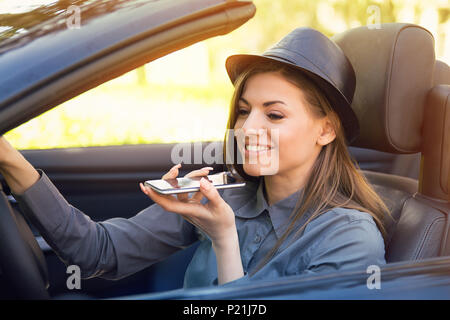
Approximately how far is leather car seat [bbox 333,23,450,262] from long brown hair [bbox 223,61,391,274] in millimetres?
115

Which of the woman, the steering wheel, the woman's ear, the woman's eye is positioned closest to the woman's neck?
the woman

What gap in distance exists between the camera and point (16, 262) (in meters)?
1.25

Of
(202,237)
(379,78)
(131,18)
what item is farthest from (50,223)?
(379,78)

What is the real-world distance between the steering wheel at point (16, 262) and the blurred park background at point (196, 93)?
1007 mm

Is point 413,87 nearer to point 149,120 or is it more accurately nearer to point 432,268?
point 432,268

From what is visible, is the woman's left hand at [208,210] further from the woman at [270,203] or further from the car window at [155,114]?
the car window at [155,114]

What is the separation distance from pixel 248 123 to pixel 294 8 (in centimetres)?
170

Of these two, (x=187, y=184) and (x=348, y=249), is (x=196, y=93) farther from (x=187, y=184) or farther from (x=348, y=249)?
(x=348, y=249)

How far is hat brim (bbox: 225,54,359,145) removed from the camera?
5.08 ft

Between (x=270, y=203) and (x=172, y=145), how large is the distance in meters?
1.03

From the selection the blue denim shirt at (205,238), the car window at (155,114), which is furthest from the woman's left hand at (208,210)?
the car window at (155,114)

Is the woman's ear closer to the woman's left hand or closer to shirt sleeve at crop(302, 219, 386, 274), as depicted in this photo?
shirt sleeve at crop(302, 219, 386, 274)

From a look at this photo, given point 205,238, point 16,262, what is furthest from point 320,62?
point 16,262

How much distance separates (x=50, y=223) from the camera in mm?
1447
